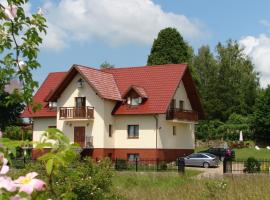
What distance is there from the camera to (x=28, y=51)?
213 inches

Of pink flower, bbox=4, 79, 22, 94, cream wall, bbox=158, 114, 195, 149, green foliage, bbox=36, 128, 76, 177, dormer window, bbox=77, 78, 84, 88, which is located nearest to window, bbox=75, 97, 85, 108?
dormer window, bbox=77, 78, 84, 88

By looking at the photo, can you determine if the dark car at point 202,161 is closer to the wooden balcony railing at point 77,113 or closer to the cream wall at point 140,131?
the cream wall at point 140,131

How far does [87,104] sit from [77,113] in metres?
1.05

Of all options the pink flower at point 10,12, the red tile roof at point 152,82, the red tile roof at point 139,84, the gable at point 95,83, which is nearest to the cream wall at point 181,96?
the red tile roof at point 139,84

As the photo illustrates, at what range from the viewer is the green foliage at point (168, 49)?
63.1 m

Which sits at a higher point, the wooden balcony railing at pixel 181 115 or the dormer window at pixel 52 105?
the dormer window at pixel 52 105

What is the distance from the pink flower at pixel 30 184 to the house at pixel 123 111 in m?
37.2

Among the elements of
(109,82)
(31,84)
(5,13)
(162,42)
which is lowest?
(31,84)

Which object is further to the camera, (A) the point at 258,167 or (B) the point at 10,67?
(A) the point at 258,167

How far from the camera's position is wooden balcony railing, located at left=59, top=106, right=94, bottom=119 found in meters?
41.0

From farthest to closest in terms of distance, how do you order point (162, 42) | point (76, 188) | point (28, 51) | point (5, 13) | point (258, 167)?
point (162, 42), point (258, 167), point (76, 188), point (28, 51), point (5, 13)

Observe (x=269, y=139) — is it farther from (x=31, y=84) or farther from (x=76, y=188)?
(x=31, y=84)

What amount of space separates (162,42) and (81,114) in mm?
25008

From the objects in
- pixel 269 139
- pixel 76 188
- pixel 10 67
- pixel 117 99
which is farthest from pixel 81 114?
pixel 10 67
